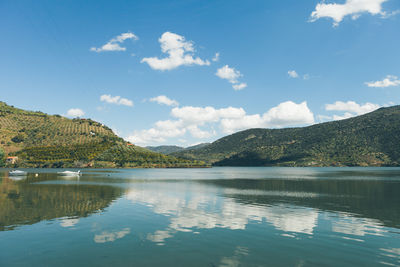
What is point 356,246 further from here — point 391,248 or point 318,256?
point 318,256

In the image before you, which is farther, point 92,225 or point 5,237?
point 92,225

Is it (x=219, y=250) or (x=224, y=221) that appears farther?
(x=224, y=221)

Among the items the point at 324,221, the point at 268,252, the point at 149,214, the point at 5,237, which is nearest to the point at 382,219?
the point at 324,221

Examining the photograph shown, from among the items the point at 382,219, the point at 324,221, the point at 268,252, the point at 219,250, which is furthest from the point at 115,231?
the point at 382,219

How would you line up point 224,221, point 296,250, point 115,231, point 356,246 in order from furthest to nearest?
point 224,221 → point 115,231 → point 356,246 → point 296,250

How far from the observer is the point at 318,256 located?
854 inches

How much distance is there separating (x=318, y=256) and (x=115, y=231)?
2027 cm

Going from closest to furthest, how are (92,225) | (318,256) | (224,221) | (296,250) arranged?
1. (318,256)
2. (296,250)
3. (92,225)
4. (224,221)

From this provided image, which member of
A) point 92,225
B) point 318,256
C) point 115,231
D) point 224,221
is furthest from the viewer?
point 224,221

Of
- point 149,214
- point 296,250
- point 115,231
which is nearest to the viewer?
point 296,250

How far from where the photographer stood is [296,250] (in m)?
23.2

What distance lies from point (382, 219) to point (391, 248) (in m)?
15.5

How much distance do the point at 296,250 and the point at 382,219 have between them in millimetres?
22130

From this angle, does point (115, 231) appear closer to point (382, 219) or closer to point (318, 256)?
point (318, 256)
